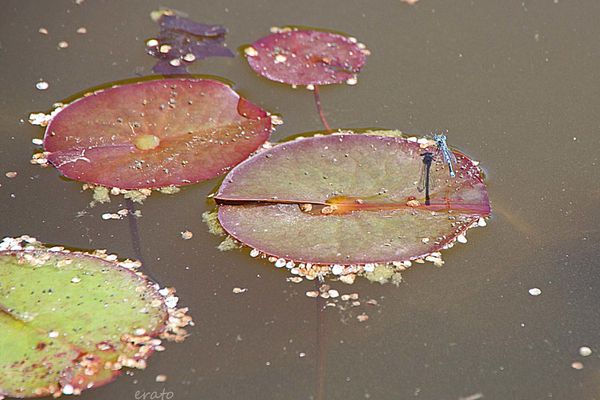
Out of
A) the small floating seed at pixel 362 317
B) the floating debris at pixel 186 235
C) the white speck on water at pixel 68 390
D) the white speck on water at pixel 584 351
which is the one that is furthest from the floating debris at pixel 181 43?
the white speck on water at pixel 584 351

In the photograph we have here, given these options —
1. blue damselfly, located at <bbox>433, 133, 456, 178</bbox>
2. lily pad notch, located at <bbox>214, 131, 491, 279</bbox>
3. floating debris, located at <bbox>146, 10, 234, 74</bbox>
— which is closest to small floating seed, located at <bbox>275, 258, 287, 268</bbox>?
lily pad notch, located at <bbox>214, 131, 491, 279</bbox>

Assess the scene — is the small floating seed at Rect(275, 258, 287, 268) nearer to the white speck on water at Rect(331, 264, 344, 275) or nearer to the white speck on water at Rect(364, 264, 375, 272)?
the white speck on water at Rect(331, 264, 344, 275)

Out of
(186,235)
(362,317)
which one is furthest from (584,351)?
(186,235)

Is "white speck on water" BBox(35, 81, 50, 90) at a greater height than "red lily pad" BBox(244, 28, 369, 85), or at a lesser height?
lesser

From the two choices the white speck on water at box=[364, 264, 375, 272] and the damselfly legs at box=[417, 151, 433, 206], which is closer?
the white speck on water at box=[364, 264, 375, 272]

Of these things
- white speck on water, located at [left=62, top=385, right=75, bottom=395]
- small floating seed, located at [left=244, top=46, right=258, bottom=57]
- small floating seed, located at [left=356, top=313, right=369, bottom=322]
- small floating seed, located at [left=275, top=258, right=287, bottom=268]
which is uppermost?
small floating seed, located at [left=244, top=46, right=258, bottom=57]

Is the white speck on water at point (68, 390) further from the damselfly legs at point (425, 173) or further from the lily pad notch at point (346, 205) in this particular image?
the damselfly legs at point (425, 173)

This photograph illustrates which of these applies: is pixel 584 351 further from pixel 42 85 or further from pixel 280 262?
pixel 42 85
